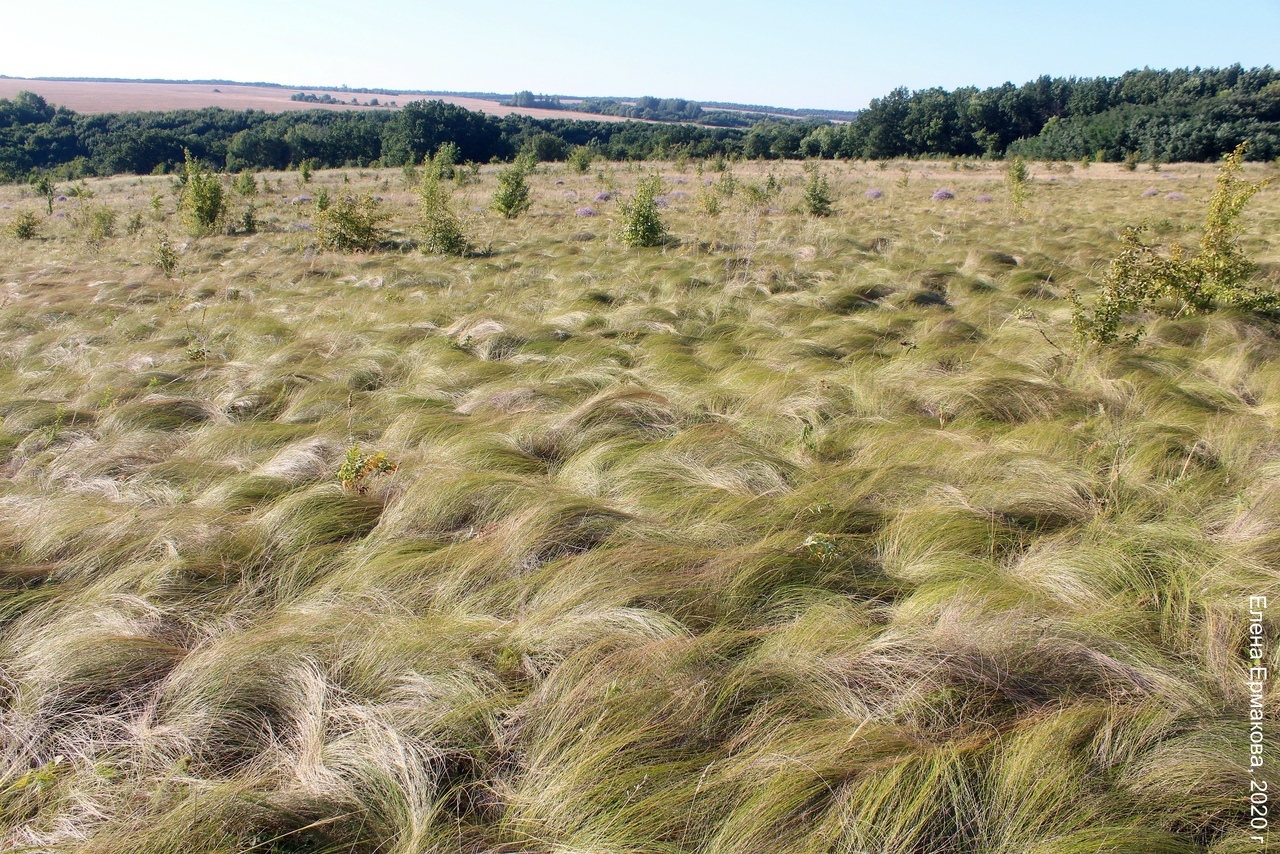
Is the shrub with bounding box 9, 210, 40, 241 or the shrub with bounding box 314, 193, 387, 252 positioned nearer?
the shrub with bounding box 314, 193, 387, 252

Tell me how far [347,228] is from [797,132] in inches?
1737

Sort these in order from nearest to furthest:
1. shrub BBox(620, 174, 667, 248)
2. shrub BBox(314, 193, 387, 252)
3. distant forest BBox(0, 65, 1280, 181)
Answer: shrub BBox(620, 174, 667, 248)
shrub BBox(314, 193, 387, 252)
distant forest BBox(0, 65, 1280, 181)

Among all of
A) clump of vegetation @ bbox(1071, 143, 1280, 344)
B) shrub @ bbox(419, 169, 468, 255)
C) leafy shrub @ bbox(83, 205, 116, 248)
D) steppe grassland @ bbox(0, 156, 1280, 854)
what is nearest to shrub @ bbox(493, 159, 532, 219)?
shrub @ bbox(419, 169, 468, 255)

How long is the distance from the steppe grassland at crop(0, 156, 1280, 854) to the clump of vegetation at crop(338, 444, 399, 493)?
0.23ft

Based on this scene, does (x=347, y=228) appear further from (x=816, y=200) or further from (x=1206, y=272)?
(x=1206, y=272)

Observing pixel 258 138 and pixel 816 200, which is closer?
pixel 816 200

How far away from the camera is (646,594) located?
7.99 ft

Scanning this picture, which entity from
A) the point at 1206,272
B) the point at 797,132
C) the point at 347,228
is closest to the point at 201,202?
the point at 347,228

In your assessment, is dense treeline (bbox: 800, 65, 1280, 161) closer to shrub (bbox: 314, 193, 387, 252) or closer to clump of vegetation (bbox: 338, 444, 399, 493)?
shrub (bbox: 314, 193, 387, 252)

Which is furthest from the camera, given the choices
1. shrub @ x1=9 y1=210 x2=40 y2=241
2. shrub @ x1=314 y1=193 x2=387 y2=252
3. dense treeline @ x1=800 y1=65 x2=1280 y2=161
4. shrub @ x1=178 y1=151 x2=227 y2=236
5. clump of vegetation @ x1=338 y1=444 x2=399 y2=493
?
dense treeline @ x1=800 y1=65 x2=1280 y2=161

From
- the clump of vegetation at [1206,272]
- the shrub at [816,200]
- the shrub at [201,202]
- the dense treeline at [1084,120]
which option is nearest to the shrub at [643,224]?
the shrub at [816,200]

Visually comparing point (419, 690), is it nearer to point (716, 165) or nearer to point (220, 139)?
point (716, 165)

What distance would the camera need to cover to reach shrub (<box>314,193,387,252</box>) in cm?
1212

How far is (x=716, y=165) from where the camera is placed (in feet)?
84.9
